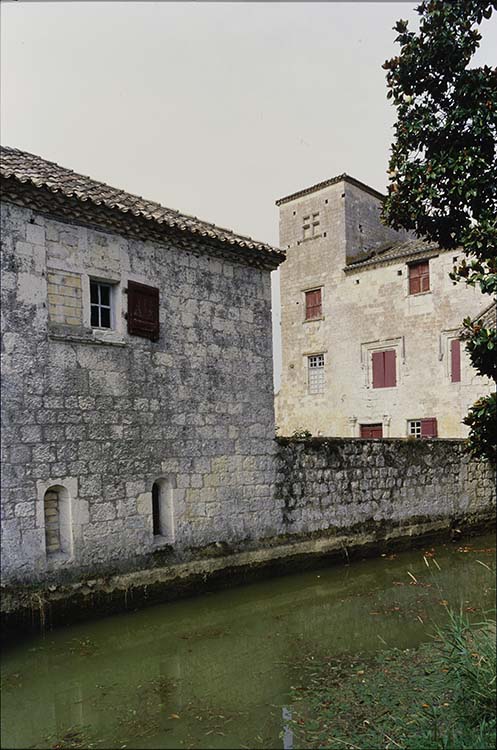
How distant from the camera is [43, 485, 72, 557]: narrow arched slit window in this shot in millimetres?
6727

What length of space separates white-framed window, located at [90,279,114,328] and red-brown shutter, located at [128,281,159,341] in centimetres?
24

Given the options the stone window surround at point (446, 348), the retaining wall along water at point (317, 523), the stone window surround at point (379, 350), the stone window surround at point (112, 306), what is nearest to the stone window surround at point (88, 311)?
the stone window surround at point (112, 306)

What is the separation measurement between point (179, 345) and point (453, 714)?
211 inches

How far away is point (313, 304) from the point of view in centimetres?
2192

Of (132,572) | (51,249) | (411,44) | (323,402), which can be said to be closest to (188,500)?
(132,572)

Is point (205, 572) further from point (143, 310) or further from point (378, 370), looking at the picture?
point (378, 370)

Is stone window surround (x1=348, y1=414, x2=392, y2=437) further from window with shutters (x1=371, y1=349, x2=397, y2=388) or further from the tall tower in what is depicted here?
window with shutters (x1=371, y1=349, x2=397, y2=388)

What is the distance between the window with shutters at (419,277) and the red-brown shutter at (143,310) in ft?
42.0

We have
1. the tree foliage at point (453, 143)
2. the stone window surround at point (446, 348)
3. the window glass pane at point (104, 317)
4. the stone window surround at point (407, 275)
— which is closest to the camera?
the tree foliage at point (453, 143)

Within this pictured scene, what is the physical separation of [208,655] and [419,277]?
1527 centimetres

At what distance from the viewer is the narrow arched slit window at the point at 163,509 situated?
7805 mm

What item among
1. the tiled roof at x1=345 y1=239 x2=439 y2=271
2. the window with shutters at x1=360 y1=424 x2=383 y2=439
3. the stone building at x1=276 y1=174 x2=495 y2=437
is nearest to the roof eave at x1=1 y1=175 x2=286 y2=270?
the stone building at x1=276 y1=174 x2=495 y2=437

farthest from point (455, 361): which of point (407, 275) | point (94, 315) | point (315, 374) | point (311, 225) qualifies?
point (94, 315)

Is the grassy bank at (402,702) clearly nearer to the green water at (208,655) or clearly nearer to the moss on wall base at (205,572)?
the green water at (208,655)
